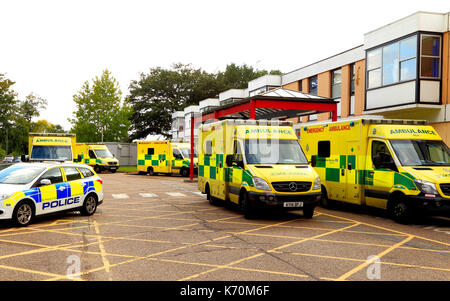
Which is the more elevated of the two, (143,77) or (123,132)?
(143,77)

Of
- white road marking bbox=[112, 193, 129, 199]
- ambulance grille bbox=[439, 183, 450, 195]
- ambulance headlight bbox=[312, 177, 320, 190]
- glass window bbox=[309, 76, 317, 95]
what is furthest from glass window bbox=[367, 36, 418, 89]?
white road marking bbox=[112, 193, 129, 199]

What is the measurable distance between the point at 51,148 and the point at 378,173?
701 inches

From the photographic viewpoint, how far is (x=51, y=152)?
23312 mm

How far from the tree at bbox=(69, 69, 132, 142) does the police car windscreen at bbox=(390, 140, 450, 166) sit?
39.9m

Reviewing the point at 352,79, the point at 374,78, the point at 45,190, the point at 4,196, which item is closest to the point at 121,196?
the point at 45,190

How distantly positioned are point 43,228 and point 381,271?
23.5ft

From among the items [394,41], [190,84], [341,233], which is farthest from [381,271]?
[190,84]

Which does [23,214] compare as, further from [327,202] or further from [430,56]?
[430,56]

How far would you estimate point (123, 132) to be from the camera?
49.7 m

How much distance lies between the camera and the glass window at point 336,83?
2795cm

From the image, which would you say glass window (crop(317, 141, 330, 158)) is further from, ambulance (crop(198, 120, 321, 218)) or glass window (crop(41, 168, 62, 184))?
glass window (crop(41, 168, 62, 184))

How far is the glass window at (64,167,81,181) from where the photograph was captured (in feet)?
37.3

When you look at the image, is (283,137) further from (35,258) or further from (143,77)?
(143,77)

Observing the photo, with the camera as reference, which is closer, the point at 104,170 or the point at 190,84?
Result: the point at 104,170
